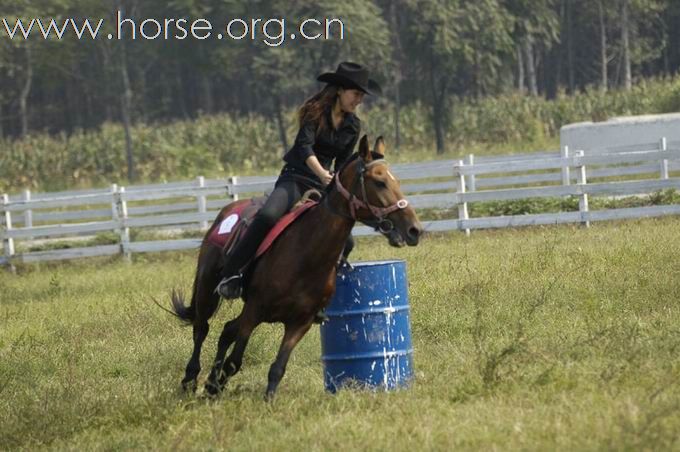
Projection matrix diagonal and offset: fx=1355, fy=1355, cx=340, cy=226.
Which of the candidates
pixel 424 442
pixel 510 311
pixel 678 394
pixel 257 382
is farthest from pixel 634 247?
pixel 424 442

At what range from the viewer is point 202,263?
10.8m

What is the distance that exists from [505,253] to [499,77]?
44750 mm

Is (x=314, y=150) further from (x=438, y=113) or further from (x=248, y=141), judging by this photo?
(x=248, y=141)

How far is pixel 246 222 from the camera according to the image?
398 inches

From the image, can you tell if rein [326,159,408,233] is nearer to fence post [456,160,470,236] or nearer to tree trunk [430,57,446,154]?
fence post [456,160,470,236]

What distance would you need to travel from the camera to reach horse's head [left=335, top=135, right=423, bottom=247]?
8889mm

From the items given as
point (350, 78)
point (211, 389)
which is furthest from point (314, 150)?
point (211, 389)

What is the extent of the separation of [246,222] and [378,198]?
1.42 m

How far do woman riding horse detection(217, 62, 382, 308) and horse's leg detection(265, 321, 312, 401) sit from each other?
261 millimetres

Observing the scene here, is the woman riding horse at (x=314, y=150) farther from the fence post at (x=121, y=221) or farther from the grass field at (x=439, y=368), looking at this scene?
the fence post at (x=121, y=221)

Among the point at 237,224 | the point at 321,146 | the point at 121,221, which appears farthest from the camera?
the point at 121,221

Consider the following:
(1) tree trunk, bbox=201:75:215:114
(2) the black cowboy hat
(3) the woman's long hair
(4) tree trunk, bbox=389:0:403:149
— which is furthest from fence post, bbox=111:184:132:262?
(1) tree trunk, bbox=201:75:215:114

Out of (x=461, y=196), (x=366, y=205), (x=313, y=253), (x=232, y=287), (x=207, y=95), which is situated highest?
(x=207, y=95)

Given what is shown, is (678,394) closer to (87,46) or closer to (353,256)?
(353,256)
